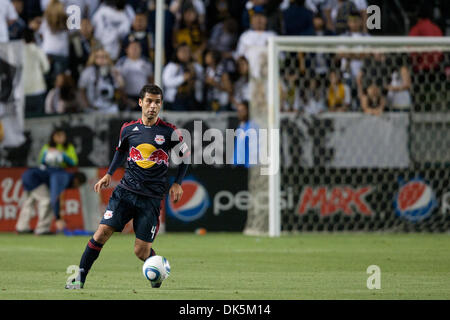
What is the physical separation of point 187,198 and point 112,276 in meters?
6.75

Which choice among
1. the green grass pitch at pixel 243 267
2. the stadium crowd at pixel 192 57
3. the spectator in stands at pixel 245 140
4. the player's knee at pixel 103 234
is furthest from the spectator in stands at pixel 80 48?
the player's knee at pixel 103 234

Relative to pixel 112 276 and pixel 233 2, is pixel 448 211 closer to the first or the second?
pixel 233 2

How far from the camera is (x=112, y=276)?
374 inches

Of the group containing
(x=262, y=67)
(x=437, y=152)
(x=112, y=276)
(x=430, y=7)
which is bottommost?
(x=112, y=276)

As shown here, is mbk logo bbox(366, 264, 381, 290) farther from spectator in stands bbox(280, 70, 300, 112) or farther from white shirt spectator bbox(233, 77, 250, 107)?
white shirt spectator bbox(233, 77, 250, 107)

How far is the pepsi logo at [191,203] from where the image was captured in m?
16.2

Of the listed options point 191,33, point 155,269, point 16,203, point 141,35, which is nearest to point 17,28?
point 141,35

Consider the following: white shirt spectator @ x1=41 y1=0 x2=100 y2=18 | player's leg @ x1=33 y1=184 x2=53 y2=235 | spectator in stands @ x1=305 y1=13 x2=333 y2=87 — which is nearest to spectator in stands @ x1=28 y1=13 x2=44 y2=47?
white shirt spectator @ x1=41 y1=0 x2=100 y2=18

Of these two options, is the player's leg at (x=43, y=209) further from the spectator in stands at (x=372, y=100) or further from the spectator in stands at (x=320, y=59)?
the spectator in stands at (x=372, y=100)

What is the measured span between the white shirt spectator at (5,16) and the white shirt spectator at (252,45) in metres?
4.21

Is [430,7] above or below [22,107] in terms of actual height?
above

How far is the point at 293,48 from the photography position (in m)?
15.9

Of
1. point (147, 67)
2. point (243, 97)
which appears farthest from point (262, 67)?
point (147, 67)

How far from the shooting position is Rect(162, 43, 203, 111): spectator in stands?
55.4 ft
